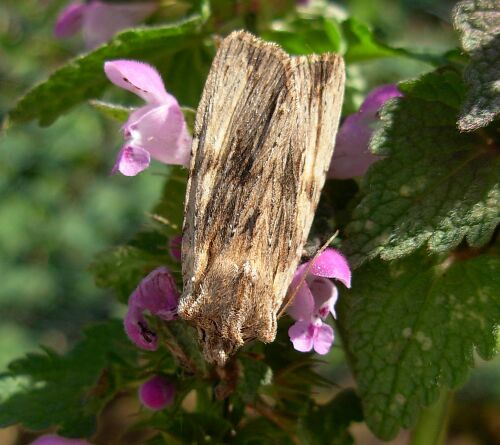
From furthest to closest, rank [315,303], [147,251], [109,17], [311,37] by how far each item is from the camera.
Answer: [109,17] < [311,37] < [147,251] < [315,303]

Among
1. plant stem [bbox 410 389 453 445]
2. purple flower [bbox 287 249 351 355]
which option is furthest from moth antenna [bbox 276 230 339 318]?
plant stem [bbox 410 389 453 445]

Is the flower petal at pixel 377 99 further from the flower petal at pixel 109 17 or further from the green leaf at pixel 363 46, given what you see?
the flower petal at pixel 109 17

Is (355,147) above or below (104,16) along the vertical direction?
above

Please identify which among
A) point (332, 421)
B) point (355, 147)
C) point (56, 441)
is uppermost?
point (355, 147)

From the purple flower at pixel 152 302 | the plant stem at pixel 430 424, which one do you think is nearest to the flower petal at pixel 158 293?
the purple flower at pixel 152 302

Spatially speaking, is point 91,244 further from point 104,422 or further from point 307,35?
point 307,35

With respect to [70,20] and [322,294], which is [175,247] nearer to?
[322,294]

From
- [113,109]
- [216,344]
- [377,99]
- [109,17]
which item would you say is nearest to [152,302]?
[216,344]

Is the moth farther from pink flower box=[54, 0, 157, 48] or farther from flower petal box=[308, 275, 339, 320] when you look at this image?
pink flower box=[54, 0, 157, 48]

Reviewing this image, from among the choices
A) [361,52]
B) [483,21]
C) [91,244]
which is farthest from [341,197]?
[91,244]
